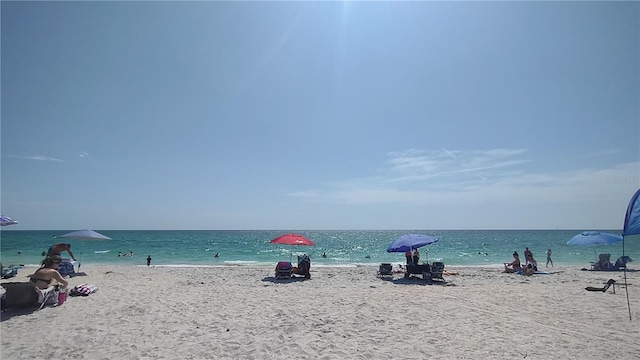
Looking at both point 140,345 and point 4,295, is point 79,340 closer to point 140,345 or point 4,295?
point 140,345

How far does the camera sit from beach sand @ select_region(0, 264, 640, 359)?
18.0 feet

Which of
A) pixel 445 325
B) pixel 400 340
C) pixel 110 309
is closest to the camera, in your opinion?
pixel 400 340

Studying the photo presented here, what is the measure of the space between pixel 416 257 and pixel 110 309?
12.2m

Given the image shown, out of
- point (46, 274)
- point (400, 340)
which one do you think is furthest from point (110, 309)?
point (400, 340)

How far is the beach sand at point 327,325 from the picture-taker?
548 centimetres

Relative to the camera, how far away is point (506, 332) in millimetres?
6465

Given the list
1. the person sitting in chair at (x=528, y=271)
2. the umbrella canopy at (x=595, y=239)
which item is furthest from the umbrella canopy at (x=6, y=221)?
the umbrella canopy at (x=595, y=239)

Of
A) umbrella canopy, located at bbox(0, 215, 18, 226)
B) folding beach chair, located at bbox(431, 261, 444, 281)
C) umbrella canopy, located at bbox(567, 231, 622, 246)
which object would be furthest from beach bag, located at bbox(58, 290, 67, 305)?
umbrella canopy, located at bbox(567, 231, 622, 246)

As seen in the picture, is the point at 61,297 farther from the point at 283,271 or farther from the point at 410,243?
the point at 410,243

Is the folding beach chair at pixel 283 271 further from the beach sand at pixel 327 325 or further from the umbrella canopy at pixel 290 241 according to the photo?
the beach sand at pixel 327 325

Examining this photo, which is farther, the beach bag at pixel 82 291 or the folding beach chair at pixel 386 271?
the folding beach chair at pixel 386 271

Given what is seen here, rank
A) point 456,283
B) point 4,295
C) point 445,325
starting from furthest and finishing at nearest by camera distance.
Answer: point 456,283 → point 4,295 → point 445,325

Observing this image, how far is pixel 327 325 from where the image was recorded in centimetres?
690

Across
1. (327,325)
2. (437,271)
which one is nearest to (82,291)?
(327,325)
